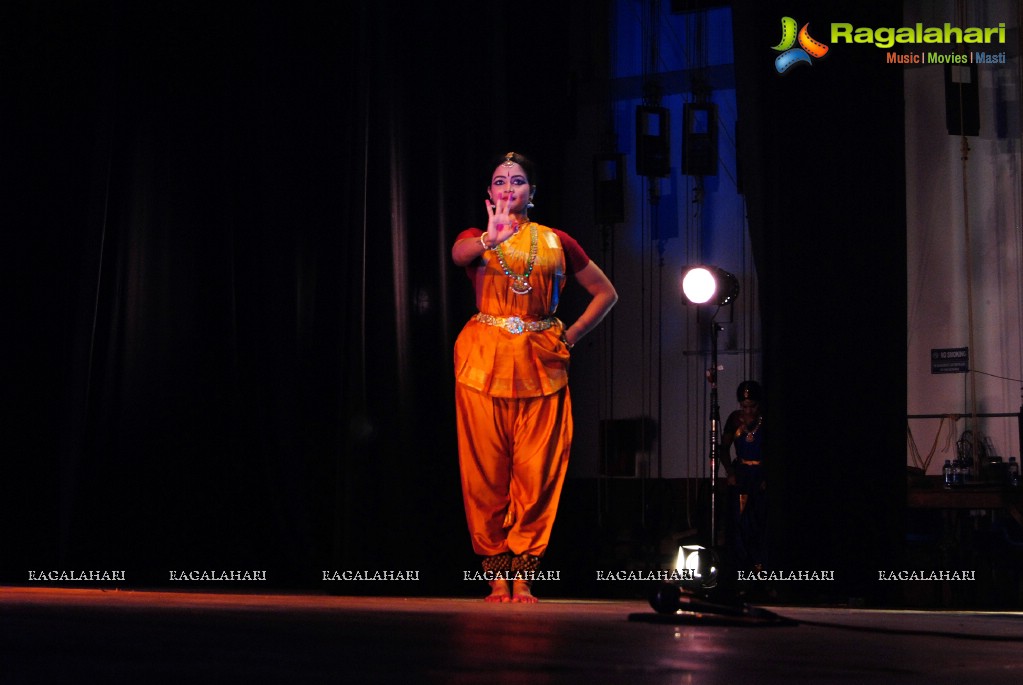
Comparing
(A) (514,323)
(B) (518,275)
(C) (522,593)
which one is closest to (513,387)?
(A) (514,323)

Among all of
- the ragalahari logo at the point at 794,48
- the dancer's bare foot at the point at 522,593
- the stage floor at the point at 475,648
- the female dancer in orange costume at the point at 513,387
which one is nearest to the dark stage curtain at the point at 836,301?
the ragalahari logo at the point at 794,48

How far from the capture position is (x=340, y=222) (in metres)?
5.28

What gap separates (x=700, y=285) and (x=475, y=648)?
3470mm

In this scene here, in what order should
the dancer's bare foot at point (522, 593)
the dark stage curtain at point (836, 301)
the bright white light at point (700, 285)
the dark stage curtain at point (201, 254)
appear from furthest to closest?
the bright white light at point (700, 285) < the dark stage curtain at point (201, 254) < the dark stage curtain at point (836, 301) < the dancer's bare foot at point (522, 593)

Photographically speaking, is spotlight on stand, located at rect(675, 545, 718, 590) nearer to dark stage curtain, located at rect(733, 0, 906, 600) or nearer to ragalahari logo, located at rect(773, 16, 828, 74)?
dark stage curtain, located at rect(733, 0, 906, 600)

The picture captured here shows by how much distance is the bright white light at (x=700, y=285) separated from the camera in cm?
533

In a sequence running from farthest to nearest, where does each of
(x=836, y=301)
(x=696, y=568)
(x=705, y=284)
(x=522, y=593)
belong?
1. (x=705, y=284)
2. (x=836, y=301)
3. (x=522, y=593)
4. (x=696, y=568)

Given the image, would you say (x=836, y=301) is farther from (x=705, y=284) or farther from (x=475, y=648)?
(x=475, y=648)

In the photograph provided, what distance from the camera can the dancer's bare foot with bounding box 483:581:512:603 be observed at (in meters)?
4.18

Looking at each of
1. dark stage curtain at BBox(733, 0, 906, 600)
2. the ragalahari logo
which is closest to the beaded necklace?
dark stage curtain at BBox(733, 0, 906, 600)

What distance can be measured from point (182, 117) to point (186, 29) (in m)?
0.40

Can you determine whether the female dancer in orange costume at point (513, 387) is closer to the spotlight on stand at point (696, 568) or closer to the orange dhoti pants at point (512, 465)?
the orange dhoti pants at point (512, 465)

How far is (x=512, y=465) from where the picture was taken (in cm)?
428

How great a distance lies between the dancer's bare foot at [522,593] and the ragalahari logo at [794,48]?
2074 mm
